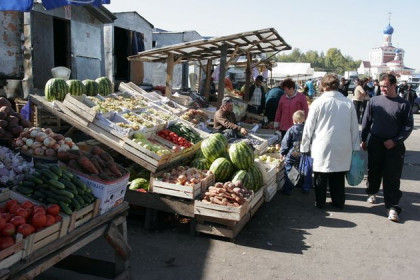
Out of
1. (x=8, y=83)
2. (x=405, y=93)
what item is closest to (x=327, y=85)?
(x=8, y=83)

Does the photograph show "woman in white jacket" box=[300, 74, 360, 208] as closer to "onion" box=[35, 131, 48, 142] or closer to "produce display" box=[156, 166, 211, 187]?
"produce display" box=[156, 166, 211, 187]

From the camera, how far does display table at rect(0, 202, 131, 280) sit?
2.71m

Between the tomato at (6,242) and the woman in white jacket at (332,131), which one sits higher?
the woman in white jacket at (332,131)

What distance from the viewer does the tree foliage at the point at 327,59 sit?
409ft

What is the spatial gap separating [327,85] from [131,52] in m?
11.0

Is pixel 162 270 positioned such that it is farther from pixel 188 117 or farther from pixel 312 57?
pixel 312 57

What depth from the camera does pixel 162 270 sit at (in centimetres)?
420

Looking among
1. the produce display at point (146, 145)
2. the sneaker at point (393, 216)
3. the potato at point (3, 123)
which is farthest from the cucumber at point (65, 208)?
the sneaker at point (393, 216)

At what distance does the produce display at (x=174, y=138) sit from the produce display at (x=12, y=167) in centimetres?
304

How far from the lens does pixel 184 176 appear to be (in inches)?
216

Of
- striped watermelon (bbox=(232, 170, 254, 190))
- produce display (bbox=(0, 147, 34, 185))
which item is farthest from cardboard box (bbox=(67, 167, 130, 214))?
striped watermelon (bbox=(232, 170, 254, 190))

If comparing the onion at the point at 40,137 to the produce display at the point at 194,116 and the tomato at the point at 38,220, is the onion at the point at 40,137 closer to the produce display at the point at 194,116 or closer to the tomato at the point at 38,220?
the tomato at the point at 38,220

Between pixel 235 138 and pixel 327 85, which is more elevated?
pixel 327 85

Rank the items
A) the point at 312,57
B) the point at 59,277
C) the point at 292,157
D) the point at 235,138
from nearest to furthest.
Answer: the point at 59,277 → the point at 292,157 → the point at 235,138 → the point at 312,57
